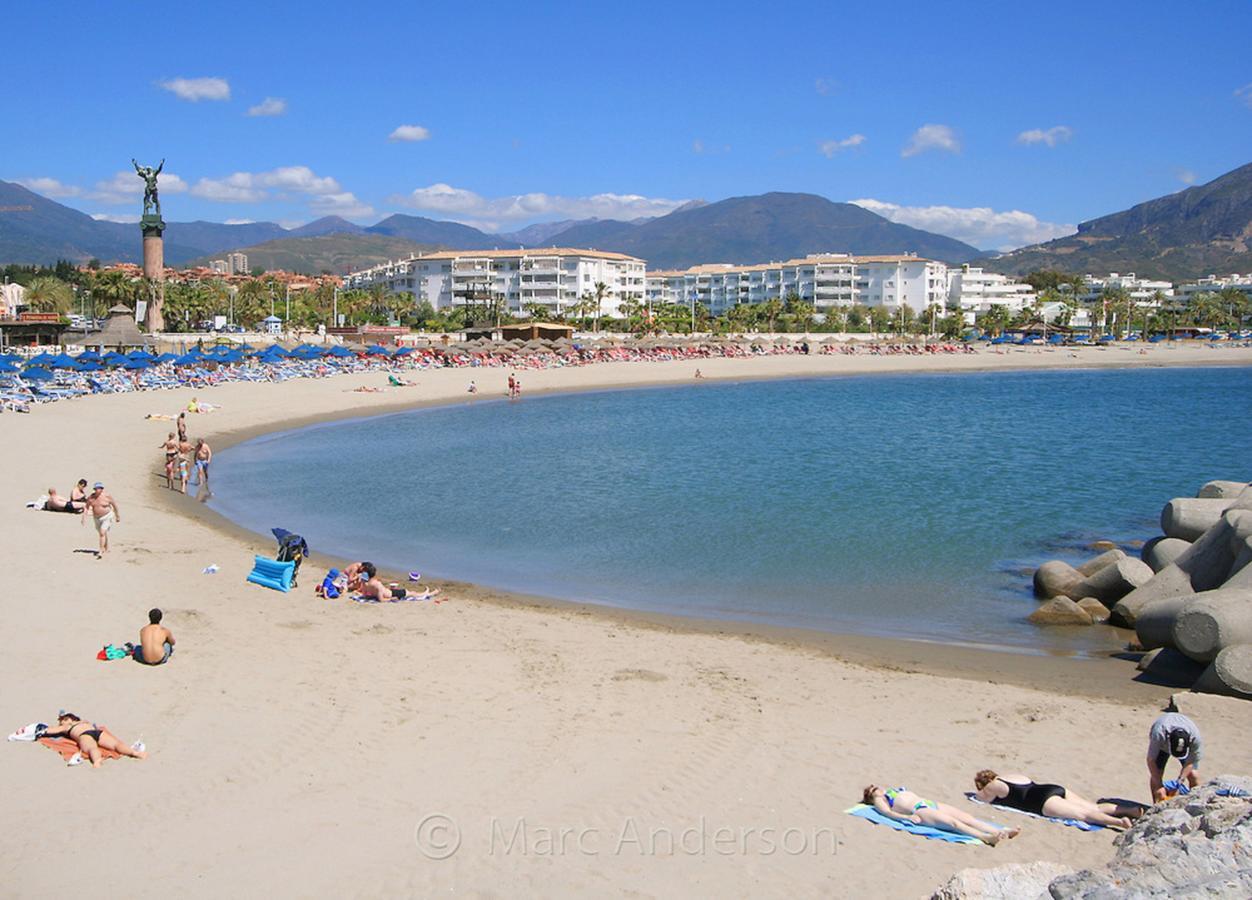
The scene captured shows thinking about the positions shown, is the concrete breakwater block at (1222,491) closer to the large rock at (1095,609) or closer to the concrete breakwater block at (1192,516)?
the concrete breakwater block at (1192,516)

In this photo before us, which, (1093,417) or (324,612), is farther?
(1093,417)

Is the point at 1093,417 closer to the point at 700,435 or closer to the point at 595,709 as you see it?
the point at 700,435

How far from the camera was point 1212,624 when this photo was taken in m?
10.3

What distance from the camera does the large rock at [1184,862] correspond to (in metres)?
3.86

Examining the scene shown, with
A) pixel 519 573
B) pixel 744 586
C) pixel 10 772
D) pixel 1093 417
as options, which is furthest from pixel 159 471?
pixel 1093 417

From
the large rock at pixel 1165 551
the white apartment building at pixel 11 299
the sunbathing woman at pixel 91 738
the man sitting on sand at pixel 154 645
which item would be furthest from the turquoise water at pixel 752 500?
the white apartment building at pixel 11 299

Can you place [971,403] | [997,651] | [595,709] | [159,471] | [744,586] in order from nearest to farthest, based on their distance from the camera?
1. [595,709]
2. [997,651]
3. [744,586]
4. [159,471]
5. [971,403]

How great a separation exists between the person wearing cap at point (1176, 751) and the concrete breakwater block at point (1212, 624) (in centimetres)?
355

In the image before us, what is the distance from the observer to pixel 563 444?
34.5 metres

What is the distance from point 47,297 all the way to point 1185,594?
9366 cm

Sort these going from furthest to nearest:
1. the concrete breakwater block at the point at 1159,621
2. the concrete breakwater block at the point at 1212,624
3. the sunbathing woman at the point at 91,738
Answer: the concrete breakwater block at the point at 1159,621, the concrete breakwater block at the point at 1212,624, the sunbathing woman at the point at 91,738

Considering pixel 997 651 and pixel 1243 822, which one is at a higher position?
pixel 1243 822

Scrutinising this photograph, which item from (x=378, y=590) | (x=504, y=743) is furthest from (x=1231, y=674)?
(x=378, y=590)

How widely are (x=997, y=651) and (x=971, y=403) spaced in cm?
4498
